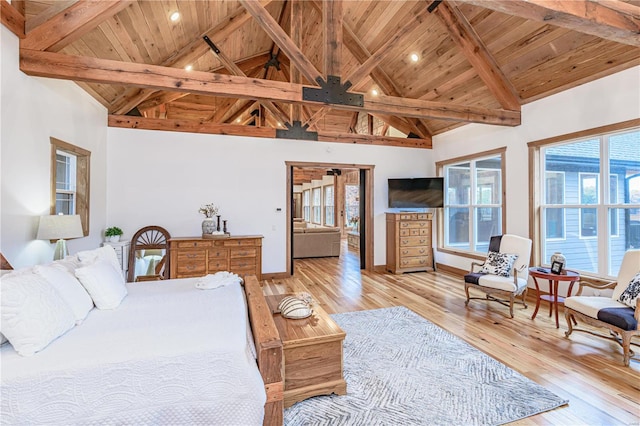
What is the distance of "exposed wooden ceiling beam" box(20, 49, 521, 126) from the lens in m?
2.96

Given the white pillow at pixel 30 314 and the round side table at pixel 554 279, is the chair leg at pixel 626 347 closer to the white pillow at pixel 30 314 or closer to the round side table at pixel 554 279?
the round side table at pixel 554 279

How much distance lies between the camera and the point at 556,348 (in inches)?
116

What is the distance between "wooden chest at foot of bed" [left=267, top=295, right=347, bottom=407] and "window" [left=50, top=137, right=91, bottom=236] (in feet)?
12.0

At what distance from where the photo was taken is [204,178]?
555 cm

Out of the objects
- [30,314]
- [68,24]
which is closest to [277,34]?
[68,24]

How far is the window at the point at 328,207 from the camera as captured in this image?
1265 centimetres

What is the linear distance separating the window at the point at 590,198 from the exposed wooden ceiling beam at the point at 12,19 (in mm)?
6419

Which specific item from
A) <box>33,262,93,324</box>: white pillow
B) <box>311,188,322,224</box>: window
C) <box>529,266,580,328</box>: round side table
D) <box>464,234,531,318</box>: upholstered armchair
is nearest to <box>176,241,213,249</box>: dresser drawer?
<box>33,262,93,324</box>: white pillow

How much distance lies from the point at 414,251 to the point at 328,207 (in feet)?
22.5

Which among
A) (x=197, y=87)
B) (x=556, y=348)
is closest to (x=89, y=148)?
(x=197, y=87)

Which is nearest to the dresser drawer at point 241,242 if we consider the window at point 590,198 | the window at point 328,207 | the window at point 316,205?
the window at point 590,198

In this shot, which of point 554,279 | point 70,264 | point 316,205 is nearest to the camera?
point 70,264

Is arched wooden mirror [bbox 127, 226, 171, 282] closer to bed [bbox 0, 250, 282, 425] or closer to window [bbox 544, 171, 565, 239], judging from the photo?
bed [bbox 0, 250, 282, 425]

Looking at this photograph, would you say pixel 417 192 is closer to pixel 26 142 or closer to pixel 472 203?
pixel 472 203
